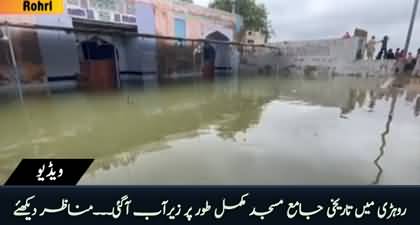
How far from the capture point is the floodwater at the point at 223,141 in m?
2.77

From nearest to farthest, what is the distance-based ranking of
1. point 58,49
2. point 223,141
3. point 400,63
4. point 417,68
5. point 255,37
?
1. point 223,141
2. point 58,49
3. point 417,68
4. point 400,63
5. point 255,37

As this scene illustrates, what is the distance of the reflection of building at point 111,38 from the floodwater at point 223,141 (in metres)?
2.90

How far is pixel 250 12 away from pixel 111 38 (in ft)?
58.4

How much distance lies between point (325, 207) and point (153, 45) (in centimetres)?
1209

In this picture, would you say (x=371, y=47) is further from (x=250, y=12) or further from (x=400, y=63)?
(x=250, y=12)

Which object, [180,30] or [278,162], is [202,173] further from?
[180,30]

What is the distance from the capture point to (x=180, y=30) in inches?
536

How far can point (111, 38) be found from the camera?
11.3m

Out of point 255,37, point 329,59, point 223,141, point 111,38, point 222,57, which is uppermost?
point 255,37

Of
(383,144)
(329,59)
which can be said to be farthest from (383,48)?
(383,144)

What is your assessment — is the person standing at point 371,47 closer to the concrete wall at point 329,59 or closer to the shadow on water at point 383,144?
the concrete wall at point 329,59

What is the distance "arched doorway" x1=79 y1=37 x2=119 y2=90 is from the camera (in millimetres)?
10609

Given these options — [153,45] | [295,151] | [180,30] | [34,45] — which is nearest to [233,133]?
[295,151]

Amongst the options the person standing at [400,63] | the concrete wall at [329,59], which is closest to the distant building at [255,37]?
the concrete wall at [329,59]
